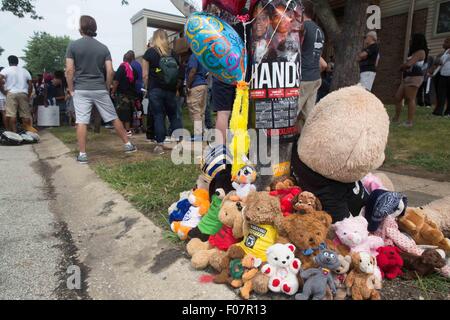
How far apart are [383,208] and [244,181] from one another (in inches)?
29.9

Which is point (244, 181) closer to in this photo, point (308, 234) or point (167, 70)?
point (308, 234)

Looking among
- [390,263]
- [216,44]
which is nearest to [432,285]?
[390,263]

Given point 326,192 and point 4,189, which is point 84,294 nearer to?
point 326,192

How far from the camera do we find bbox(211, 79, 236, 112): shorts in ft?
8.42

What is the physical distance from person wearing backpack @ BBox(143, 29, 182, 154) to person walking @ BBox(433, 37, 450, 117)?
19.6 ft

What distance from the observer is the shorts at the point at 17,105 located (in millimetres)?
7145

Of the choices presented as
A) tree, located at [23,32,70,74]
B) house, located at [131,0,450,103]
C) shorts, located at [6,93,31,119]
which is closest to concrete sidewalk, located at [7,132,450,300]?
shorts, located at [6,93,31,119]

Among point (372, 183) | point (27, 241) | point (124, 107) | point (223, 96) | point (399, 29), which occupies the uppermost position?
point (399, 29)

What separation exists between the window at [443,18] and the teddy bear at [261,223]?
36.5ft

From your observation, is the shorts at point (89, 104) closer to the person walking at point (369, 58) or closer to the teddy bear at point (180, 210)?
the teddy bear at point (180, 210)

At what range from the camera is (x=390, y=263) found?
65.2 inches

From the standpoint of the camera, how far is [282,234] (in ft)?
5.46

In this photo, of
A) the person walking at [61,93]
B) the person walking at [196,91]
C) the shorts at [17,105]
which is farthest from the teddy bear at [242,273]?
the person walking at [61,93]

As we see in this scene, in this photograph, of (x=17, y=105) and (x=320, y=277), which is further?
(x=17, y=105)
